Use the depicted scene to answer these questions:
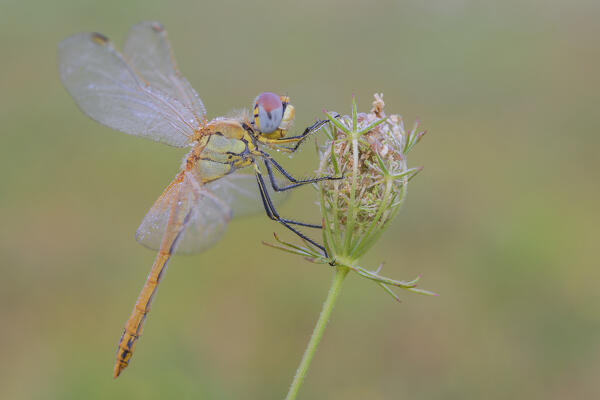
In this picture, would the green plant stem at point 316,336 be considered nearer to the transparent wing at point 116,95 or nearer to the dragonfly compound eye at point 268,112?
the dragonfly compound eye at point 268,112

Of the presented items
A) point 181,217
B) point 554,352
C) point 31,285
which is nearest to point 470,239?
point 554,352

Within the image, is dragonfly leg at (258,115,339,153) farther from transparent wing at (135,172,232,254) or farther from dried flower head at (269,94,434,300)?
transparent wing at (135,172,232,254)

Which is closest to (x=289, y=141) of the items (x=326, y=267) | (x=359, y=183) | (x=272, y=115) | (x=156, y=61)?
(x=272, y=115)

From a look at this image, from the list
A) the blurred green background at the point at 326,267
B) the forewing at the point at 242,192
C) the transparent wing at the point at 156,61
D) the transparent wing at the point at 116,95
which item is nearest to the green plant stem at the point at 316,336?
the forewing at the point at 242,192

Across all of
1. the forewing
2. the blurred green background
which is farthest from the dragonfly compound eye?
the blurred green background

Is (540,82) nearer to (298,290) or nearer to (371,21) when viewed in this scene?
(371,21)
